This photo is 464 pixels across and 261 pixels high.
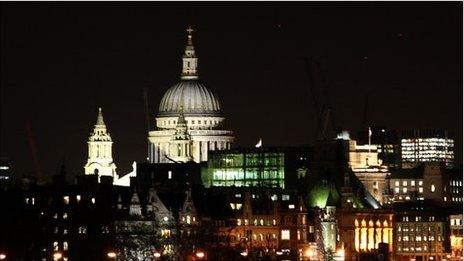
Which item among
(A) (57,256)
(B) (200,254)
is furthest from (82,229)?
(B) (200,254)

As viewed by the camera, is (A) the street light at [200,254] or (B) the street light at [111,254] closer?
(A) the street light at [200,254]

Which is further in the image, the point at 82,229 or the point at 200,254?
the point at 82,229

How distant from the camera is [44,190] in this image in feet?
646

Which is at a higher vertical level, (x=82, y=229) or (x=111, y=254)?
(x=82, y=229)

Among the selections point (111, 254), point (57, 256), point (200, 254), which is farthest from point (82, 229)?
point (200, 254)

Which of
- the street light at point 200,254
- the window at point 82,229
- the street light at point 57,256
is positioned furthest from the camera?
the window at point 82,229

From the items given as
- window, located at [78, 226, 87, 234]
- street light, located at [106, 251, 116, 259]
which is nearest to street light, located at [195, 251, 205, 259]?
street light, located at [106, 251, 116, 259]

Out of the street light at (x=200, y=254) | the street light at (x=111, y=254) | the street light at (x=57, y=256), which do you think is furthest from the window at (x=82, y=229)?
the street light at (x=200, y=254)

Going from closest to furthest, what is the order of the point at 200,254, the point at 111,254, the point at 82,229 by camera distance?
the point at 200,254, the point at 111,254, the point at 82,229

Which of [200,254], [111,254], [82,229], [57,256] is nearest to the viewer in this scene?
[200,254]

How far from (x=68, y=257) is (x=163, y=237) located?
14054 millimetres

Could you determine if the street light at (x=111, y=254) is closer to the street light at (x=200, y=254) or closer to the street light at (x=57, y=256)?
the street light at (x=57, y=256)

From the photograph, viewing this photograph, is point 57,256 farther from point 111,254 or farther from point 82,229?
point 82,229

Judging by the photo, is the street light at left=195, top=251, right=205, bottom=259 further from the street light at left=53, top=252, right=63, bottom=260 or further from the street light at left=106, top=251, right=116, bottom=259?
the street light at left=53, top=252, right=63, bottom=260
